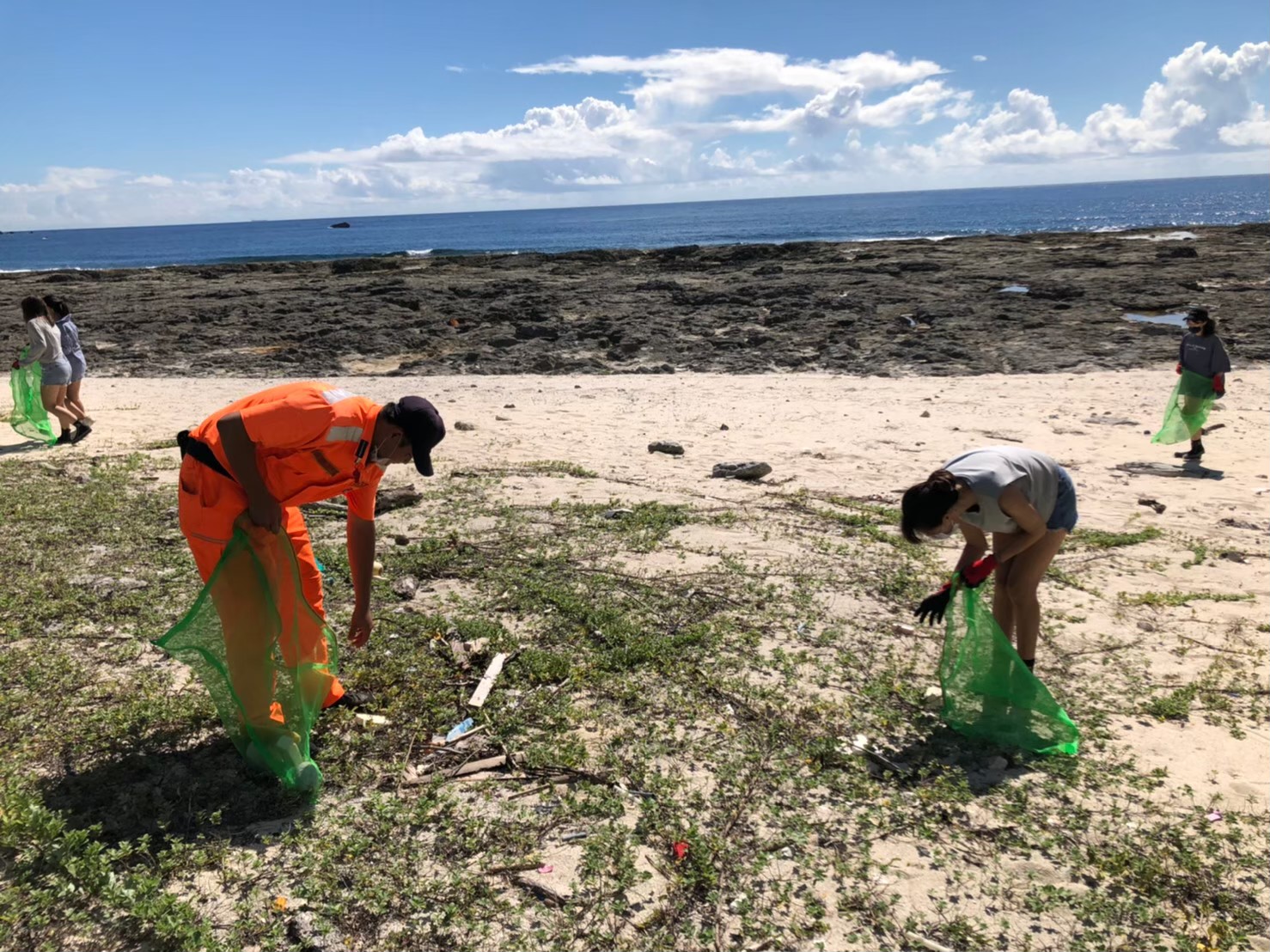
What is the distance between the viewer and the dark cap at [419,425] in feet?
9.61

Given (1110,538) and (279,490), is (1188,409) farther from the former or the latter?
(279,490)

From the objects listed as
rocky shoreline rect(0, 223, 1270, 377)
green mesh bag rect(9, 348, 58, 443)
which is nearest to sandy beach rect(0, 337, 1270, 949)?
green mesh bag rect(9, 348, 58, 443)

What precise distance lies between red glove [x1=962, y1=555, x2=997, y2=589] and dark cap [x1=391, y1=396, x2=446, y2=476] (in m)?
2.24

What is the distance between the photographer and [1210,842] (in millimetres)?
3041

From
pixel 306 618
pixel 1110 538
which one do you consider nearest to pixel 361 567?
pixel 306 618

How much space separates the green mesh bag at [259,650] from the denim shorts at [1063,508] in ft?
10.0

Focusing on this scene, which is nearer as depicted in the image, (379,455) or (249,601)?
(379,455)

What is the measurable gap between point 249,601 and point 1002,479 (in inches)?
113

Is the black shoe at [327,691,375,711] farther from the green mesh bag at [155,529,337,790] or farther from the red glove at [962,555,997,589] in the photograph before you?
the red glove at [962,555,997,589]

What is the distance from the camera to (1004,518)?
11.6 ft

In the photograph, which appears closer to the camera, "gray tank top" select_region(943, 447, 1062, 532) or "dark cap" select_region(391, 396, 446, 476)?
"dark cap" select_region(391, 396, 446, 476)

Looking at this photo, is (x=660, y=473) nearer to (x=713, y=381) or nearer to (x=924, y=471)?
(x=924, y=471)

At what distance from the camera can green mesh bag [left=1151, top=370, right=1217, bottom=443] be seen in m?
8.16

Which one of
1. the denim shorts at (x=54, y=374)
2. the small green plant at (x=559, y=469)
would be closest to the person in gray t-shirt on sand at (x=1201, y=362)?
the small green plant at (x=559, y=469)
